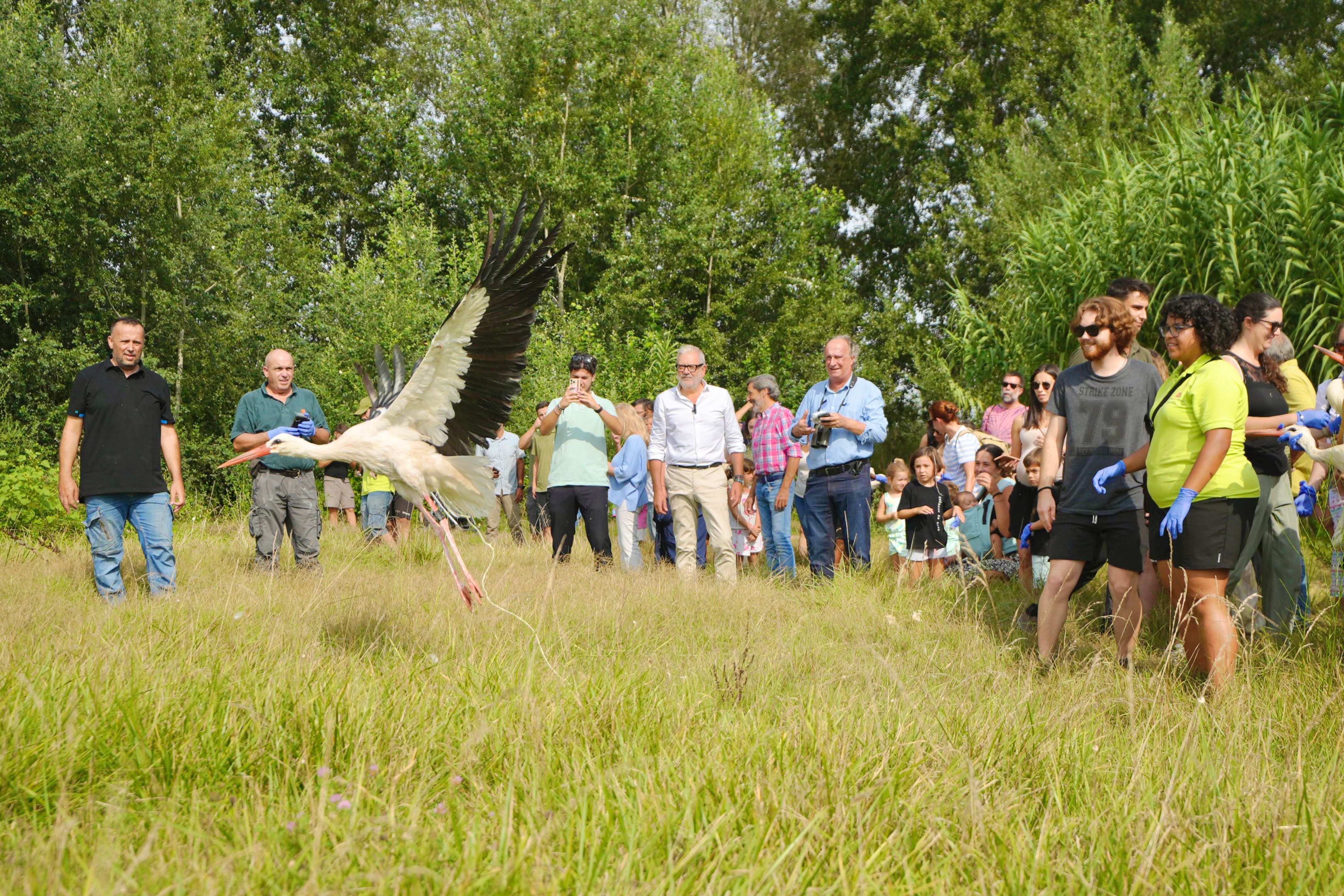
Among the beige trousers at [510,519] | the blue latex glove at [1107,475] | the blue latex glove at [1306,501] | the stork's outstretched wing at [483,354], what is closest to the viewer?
the blue latex glove at [1107,475]

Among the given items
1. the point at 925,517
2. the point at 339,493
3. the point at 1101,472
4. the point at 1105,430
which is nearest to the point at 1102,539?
the point at 1101,472

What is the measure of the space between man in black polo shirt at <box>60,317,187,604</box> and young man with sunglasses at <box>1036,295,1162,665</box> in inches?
197

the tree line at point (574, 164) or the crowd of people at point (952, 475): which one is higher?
the tree line at point (574, 164)

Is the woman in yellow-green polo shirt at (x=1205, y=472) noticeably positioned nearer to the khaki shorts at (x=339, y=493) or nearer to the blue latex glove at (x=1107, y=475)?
the blue latex glove at (x=1107, y=475)

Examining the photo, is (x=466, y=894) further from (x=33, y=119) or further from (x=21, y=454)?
(x=33, y=119)

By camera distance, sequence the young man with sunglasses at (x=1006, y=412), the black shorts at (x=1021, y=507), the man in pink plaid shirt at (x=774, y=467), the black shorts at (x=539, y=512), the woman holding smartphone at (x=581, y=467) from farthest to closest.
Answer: the black shorts at (x=539, y=512)
the young man with sunglasses at (x=1006, y=412)
the man in pink plaid shirt at (x=774, y=467)
the woman holding smartphone at (x=581, y=467)
the black shorts at (x=1021, y=507)

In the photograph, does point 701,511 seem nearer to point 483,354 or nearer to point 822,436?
point 822,436

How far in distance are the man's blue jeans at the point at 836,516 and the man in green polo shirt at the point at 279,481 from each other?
370cm

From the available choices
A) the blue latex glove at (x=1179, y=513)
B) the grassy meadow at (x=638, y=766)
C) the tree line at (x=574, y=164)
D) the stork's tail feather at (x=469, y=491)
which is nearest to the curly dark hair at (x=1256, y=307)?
the blue latex glove at (x=1179, y=513)

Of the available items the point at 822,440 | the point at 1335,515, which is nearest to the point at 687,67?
the point at 822,440

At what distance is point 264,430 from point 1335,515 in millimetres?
6791

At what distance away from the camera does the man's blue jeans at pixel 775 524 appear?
26.6 feet

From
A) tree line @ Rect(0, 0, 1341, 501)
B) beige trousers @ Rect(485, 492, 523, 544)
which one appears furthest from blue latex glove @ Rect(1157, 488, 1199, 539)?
tree line @ Rect(0, 0, 1341, 501)

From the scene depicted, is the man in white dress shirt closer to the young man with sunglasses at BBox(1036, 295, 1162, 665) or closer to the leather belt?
the leather belt
